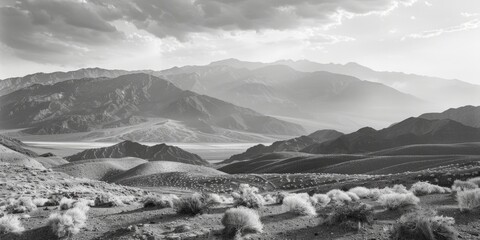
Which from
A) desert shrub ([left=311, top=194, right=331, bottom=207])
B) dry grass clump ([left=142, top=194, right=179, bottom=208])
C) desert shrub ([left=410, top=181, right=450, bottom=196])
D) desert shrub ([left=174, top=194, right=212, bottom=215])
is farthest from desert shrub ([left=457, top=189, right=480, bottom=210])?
dry grass clump ([left=142, top=194, right=179, bottom=208])

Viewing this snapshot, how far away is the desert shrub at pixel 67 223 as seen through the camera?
526 inches

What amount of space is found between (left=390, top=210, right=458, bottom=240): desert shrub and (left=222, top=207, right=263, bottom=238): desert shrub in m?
4.14

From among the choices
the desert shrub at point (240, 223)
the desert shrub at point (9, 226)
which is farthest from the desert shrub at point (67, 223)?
the desert shrub at point (240, 223)

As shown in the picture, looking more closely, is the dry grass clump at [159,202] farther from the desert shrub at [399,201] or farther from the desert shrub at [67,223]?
the desert shrub at [399,201]

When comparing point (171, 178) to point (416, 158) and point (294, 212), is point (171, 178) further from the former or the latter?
point (294, 212)

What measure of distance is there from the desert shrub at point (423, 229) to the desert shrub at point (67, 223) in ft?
32.9

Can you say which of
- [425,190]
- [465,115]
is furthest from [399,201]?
[465,115]

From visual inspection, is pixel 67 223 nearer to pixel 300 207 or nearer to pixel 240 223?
pixel 240 223

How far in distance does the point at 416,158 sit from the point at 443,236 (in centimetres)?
7139

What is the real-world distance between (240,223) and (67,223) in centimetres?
568

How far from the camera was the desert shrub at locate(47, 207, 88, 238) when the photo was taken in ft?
43.9

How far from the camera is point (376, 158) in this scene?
84.9 meters

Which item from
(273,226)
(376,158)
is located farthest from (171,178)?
(273,226)

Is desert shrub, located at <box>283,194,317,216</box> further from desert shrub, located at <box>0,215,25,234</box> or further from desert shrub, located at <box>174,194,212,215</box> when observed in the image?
desert shrub, located at <box>0,215,25,234</box>
